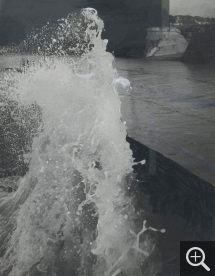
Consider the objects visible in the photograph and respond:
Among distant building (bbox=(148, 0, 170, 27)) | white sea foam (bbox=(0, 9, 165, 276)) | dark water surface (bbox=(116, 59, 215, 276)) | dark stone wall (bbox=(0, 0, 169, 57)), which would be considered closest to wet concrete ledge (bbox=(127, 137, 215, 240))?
dark water surface (bbox=(116, 59, 215, 276))

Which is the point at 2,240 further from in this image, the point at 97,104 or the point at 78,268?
the point at 97,104

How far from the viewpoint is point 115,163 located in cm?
261

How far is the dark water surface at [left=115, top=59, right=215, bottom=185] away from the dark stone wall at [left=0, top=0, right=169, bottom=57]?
19 centimetres

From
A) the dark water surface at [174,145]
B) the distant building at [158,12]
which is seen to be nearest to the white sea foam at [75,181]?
the dark water surface at [174,145]

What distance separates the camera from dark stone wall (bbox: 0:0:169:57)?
2994mm

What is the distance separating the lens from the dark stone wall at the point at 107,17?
2994 mm

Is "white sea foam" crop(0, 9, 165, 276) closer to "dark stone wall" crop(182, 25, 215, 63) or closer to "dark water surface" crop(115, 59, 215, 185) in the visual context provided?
"dark water surface" crop(115, 59, 215, 185)

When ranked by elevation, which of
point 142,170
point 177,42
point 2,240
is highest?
point 177,42

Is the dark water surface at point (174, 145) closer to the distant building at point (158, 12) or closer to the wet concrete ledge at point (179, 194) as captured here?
the wet concrete ledge at point (179, 194)

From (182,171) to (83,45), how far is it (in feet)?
4.94

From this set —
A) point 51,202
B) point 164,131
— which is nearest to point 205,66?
point 164,131

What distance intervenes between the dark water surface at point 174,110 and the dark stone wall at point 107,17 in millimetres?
189

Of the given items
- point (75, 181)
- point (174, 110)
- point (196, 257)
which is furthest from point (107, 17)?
point (196, 257)

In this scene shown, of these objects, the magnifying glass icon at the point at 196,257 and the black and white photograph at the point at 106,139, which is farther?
the black and white photograph at the point at 106,139
